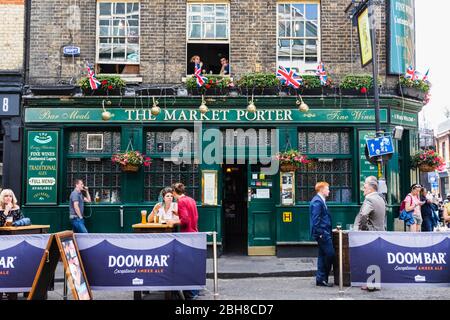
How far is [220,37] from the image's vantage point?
1321cm

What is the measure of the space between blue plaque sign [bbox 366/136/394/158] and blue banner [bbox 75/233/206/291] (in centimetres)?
555

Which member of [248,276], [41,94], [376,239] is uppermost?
[41,94]

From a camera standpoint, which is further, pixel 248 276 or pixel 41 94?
pixel 41 94

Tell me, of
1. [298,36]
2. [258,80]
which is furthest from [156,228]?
[298,36]

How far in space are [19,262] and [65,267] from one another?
3.09 ft

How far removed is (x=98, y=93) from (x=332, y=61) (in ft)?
20.1

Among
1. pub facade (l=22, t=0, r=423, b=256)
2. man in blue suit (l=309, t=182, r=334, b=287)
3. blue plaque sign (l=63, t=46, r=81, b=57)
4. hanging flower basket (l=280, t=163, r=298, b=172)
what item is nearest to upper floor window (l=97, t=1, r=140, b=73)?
pub facade (l=22, t=0, r=423, b=256)

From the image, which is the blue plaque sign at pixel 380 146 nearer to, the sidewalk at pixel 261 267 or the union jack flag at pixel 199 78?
the sidewalk at pixel 261 267

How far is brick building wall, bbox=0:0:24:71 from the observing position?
12867 mm

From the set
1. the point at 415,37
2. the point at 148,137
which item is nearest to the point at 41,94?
the point at 148,137

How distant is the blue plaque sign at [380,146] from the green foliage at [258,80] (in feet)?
9.91

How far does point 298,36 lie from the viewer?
13258mm
